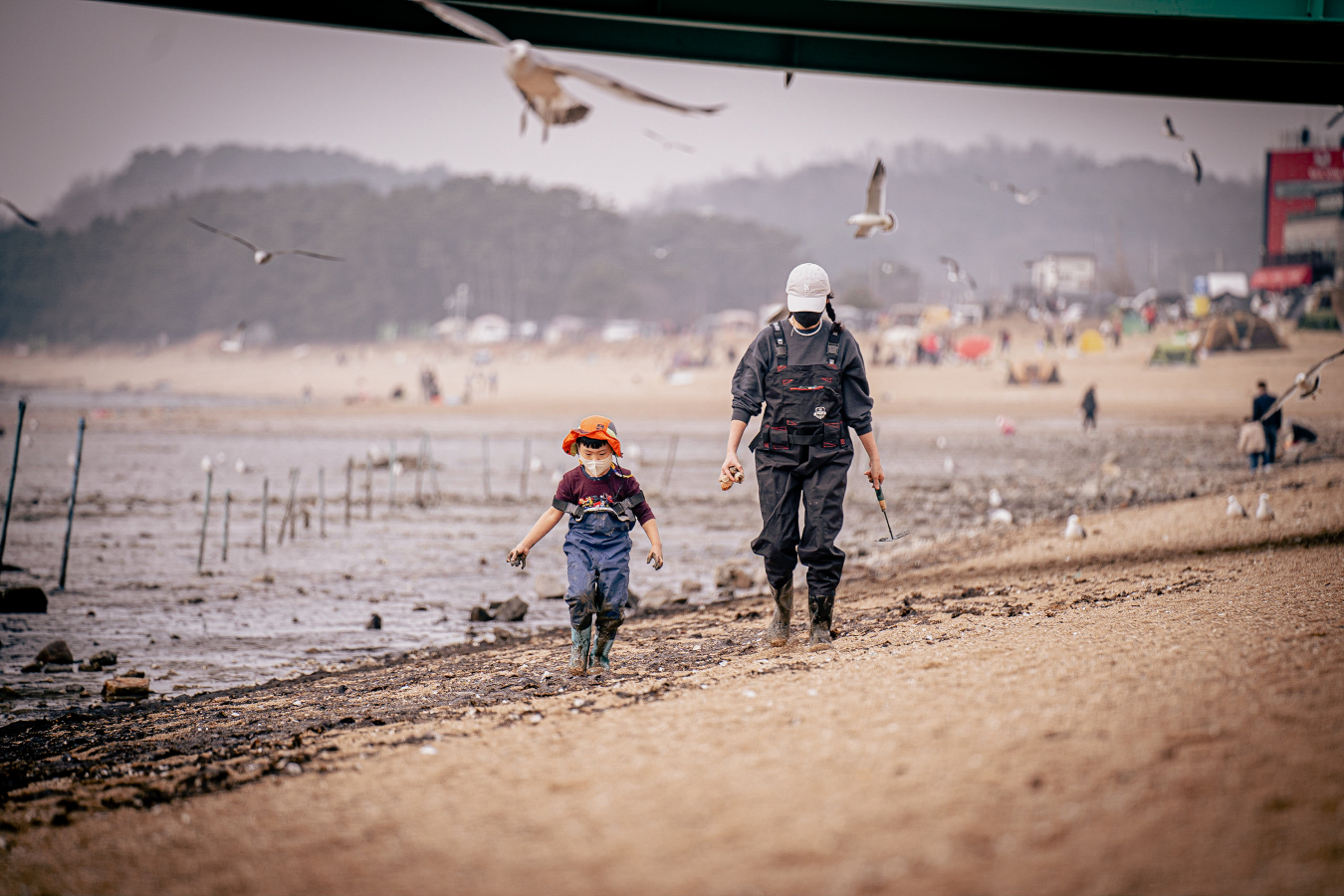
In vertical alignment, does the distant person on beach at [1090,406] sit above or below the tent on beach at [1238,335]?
below

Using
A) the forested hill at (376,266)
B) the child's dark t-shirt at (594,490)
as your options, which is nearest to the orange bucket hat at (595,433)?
the child's dark t-shirt at (594,490)

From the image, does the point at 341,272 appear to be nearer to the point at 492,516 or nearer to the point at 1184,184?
the point at 492,516

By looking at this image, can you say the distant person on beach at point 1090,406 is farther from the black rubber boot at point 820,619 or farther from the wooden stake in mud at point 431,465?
the black rubber boot at point 820,619

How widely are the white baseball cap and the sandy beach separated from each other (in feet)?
6.51

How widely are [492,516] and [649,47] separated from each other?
391 inches

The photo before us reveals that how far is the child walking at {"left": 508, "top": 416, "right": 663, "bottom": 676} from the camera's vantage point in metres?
5.72

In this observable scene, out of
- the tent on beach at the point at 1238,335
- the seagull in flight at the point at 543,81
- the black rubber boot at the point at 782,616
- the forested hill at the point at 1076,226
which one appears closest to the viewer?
the seagull in flight at the point at 543,81

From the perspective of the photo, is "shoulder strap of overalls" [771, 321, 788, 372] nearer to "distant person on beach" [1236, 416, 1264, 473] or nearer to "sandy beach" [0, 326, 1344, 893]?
"sandy beach" [0, 326, 1344, 893]

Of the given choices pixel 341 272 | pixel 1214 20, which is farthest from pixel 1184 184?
pixel 1214 20

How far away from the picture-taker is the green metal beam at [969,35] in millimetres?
8055

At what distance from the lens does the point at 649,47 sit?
936 cm

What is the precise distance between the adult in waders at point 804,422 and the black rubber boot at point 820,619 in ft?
0.06

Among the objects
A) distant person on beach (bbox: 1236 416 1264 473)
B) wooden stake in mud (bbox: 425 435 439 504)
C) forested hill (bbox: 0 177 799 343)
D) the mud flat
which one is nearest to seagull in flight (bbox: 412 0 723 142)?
the mud flat

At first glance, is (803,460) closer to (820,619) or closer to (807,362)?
(807,362)
